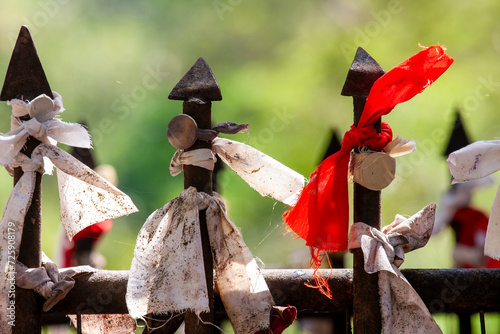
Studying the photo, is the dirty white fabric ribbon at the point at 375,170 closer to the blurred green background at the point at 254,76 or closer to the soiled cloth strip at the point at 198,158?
the soiled cloth strip at the point at 198,158

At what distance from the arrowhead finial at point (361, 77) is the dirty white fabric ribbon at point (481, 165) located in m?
0.29

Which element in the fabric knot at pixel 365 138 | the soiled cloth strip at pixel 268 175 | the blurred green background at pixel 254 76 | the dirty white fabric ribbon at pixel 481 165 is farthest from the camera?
the blurred green background at pixel 254 76

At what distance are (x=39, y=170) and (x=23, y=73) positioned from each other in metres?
0.27

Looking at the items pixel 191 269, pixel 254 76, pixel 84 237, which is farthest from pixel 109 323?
pixel 254 76

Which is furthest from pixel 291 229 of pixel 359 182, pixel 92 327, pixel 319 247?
pixel 92 327

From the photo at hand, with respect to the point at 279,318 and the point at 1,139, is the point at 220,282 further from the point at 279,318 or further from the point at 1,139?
the point at 1,139

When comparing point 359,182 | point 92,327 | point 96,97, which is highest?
point 96,97

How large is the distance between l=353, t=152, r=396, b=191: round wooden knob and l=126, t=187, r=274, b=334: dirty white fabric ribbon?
14.7 inches

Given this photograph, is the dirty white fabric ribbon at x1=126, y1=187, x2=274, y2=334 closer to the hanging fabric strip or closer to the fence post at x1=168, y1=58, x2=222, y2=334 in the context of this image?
the fence post at x1=168, y1=58, x2=222, y2=334

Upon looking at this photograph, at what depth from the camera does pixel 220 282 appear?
1.75 metres

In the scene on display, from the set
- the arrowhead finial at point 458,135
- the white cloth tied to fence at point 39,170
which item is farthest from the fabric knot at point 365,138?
the arrowhead finial at point 458,135

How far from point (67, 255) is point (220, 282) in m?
2.04

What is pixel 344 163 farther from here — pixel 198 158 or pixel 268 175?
pixel 198 158

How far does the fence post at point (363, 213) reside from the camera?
67.5 inches
